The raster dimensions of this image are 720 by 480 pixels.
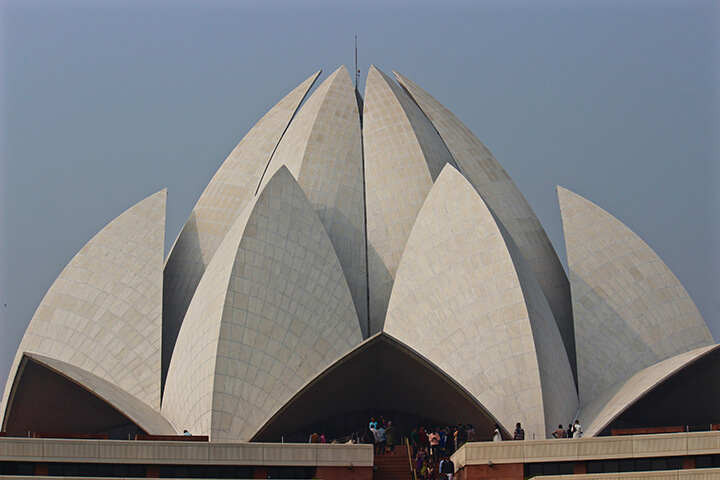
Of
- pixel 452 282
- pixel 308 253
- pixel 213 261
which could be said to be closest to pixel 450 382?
pixel 452 282

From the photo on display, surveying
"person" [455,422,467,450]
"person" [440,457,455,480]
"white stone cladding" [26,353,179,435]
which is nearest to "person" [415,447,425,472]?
"person" [440,457,455,480]

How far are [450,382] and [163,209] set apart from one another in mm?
12655

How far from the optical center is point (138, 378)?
33.4 metres

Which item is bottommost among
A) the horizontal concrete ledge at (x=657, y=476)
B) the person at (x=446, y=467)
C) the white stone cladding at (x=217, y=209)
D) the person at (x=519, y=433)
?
the horizontal concrete ledge at (x=657, y=476)

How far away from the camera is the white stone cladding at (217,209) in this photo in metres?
36.1

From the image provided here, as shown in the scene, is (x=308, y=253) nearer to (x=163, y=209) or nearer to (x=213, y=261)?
(x=213, y=261)

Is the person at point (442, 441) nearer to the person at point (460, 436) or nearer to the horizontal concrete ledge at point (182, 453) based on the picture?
the person at point (460, 436)

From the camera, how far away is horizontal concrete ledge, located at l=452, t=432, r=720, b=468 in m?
23.9

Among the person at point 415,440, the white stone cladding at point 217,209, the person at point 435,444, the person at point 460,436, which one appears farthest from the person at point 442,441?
the white stone cladding at point 217,209

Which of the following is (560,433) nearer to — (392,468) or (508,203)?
(392,468)

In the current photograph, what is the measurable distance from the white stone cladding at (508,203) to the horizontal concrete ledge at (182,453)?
11727 millimetres

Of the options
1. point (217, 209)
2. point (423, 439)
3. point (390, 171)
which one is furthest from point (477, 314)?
point (217, 209)

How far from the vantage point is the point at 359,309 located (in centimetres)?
3453

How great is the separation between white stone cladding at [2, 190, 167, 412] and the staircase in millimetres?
9222
